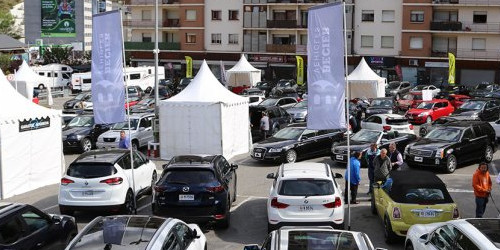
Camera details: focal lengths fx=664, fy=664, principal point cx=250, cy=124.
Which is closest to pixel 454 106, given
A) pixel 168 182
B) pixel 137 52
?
pixel 168 182

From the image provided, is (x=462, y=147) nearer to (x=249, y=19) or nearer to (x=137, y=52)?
(x=249, y=19)

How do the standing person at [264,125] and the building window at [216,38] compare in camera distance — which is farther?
the building window at [216,38]

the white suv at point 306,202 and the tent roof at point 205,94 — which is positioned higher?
the tent roof at point 205,94

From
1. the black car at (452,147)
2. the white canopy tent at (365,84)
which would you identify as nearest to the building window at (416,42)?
the white canopy tent at (365,84)

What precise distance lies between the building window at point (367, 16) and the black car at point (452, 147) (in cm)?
4204

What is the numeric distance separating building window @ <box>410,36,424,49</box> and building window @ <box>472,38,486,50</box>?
15.0ft

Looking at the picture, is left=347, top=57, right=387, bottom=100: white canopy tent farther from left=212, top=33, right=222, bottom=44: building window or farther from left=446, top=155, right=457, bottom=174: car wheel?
left=212, top=33, right=222, bottom=44: building window

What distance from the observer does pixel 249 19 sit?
6850 cm

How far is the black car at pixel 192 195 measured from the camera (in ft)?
46.4

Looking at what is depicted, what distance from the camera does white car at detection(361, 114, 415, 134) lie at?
26.0 metres

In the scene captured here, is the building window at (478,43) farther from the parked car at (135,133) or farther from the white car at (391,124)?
the parked car at (135,133)

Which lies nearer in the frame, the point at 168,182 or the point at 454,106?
the point at 168,182

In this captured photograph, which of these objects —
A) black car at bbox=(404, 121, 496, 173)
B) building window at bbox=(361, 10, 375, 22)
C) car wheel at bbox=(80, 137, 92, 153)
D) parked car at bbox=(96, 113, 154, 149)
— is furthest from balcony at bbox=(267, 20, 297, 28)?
black car at bbox=(404, 121, 496, 173)

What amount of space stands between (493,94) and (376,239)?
3230cm
